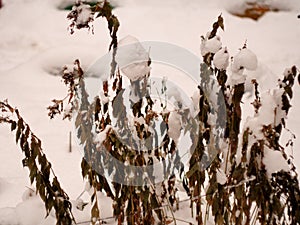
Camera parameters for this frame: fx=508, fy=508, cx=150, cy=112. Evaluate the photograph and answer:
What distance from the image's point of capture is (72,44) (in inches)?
139

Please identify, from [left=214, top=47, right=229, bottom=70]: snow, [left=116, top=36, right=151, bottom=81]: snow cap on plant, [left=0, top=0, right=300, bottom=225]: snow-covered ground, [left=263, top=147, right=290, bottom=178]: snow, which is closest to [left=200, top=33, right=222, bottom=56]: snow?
[left=214, top=47, right=229, bottom=70]: snow

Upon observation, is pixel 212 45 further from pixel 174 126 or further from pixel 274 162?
pixel 274 162

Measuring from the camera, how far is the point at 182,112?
A: 1.52 m

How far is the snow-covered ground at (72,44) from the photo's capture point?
2.62 m

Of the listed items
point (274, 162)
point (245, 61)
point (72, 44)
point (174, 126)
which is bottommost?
point (274, 162)

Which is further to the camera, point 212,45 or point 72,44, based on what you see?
point 72,44

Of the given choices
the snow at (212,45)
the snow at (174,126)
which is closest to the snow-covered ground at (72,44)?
the snow at (174,126)

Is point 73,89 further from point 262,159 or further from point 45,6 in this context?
point 45,6

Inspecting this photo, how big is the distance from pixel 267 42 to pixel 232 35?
25 cm

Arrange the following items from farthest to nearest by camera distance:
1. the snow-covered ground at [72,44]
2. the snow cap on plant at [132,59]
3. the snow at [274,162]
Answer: the snow-covered ground at [72,44], the snow cap on plant at [132,59], the snow at [274,162]

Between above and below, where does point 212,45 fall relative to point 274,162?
above

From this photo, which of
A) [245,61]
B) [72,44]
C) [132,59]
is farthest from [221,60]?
[72,44]

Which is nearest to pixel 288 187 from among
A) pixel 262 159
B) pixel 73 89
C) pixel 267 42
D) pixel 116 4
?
pixel 262 159

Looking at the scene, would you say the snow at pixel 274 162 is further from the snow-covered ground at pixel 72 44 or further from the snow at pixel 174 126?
the snow-covered ground at pixel 72 44
